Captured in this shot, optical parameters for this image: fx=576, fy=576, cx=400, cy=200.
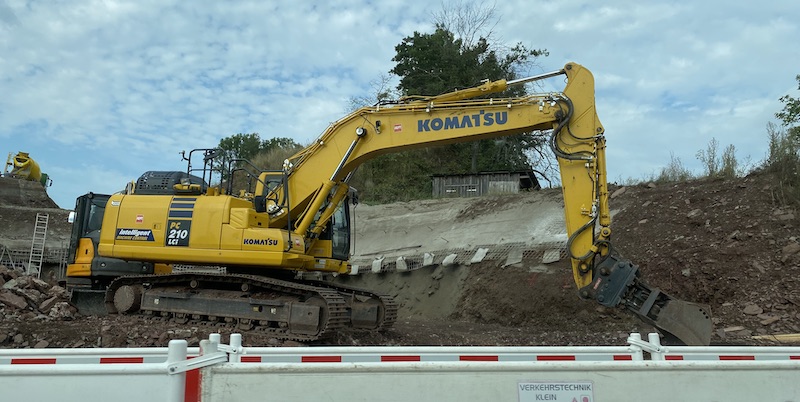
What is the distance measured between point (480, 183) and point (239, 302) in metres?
14.9

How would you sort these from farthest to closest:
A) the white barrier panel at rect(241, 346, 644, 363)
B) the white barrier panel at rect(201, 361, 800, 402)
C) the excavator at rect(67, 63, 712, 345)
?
the excavator at rect(67, 63, 712, 345), the white barrier panel at rect(241, 346, 644, 363), the white barrier panel at rect(201, 361, 800, 402)

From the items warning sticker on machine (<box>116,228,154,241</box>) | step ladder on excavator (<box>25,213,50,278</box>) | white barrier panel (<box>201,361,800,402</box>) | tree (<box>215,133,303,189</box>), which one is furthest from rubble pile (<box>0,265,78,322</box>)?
tree (<box>215,133,303,189</box>)

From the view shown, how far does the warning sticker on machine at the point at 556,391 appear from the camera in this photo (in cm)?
260

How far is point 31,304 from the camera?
38.5 feet

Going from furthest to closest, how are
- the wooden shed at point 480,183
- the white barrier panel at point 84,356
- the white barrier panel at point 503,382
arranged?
the wooden shed at point 480,183, the white barrier panel at point 84,356, the white barrier panel at point 503,382

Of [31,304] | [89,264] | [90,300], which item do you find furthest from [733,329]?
[31,304]

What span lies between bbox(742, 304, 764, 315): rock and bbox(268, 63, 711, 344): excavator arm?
3847mm

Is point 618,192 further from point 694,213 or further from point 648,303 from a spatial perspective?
point 648,303

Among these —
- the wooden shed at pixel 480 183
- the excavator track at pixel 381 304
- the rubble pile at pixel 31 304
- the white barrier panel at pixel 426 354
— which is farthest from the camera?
the wooden shed at pixel 480 183

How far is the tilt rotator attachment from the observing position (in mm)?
6867

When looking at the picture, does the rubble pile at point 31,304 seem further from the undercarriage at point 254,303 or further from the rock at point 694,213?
the rock at point 694,213

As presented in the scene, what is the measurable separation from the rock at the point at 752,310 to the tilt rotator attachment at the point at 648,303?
4297mm

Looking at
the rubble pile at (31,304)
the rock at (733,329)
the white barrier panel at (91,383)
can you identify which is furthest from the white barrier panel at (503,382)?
the rubble pile at (31,304)

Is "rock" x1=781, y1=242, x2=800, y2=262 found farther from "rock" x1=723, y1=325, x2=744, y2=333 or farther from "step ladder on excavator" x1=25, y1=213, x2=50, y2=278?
"step ladder on excavator" x1=25, y1=213, x2=50, y2=278
